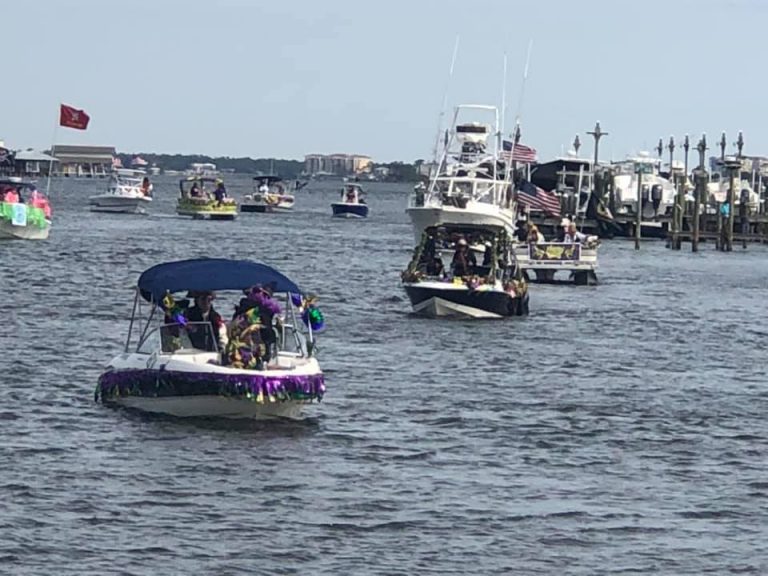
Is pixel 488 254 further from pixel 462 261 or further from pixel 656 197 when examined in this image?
pixel 656 197

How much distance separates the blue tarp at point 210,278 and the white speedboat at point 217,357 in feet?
0.05

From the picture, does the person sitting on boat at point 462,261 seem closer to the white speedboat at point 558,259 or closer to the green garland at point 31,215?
the white speedboat at point 558,259

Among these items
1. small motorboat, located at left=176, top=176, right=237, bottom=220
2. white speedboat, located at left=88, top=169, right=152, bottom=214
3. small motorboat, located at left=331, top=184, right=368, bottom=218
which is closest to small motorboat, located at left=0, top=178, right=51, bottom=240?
small motorboat, located at left=176, top=176, right=237, bottom=220

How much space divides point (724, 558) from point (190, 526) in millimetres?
5626

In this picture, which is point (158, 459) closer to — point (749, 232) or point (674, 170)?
point (749, 232)

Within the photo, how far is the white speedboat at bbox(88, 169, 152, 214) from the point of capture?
416 ft

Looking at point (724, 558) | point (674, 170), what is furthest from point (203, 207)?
point (724, 558)

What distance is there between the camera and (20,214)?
7812cm

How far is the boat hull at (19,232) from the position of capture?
7812cm

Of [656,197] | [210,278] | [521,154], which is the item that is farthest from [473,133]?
[210,278]

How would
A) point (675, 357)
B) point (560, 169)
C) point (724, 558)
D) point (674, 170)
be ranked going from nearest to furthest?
1. point (724, 558)
2. point (675, 357)
3. point (560, 169)
4. point (674, 170)

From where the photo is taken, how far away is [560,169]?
109 m

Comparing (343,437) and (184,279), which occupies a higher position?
(184,279)

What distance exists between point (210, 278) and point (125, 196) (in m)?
100
